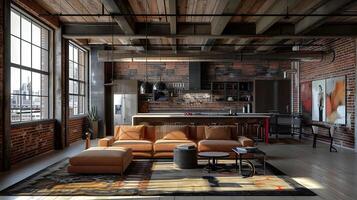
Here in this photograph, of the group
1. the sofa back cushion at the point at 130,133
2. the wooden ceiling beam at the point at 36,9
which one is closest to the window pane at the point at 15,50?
the wooden ceiling beam at the point at 36,9

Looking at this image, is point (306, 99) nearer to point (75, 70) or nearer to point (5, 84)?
point (75, 70)

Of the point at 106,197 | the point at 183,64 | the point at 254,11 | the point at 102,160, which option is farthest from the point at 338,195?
the point at 183,64

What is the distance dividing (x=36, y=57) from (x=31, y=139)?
6.96 feet

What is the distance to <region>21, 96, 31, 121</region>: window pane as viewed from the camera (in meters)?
7.47

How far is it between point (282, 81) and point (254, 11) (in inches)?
271

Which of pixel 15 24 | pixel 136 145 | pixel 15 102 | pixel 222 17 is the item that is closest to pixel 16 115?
pixel 15 102

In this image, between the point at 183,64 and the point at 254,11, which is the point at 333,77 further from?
the point at 183,64

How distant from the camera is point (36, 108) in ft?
27.0

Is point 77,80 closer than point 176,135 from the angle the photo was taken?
No

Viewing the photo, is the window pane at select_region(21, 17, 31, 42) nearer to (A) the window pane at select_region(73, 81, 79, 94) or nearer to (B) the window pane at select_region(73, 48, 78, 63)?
(B) the window pane at select_region(73, 48, 78, 63)

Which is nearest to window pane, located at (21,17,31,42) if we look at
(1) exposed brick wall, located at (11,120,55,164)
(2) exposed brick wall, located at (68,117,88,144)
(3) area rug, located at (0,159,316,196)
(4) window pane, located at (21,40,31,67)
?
(4) window pane, located at (21,40,31,67)

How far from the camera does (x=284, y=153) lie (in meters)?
8.58

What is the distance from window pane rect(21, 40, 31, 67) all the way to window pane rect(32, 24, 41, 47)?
36 centimetres

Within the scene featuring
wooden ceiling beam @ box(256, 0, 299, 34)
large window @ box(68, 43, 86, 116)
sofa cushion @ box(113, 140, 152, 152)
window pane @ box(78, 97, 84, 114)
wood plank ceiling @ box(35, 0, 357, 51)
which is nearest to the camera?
wooden ceiling beam @ box(256, 0, 299, 34)
